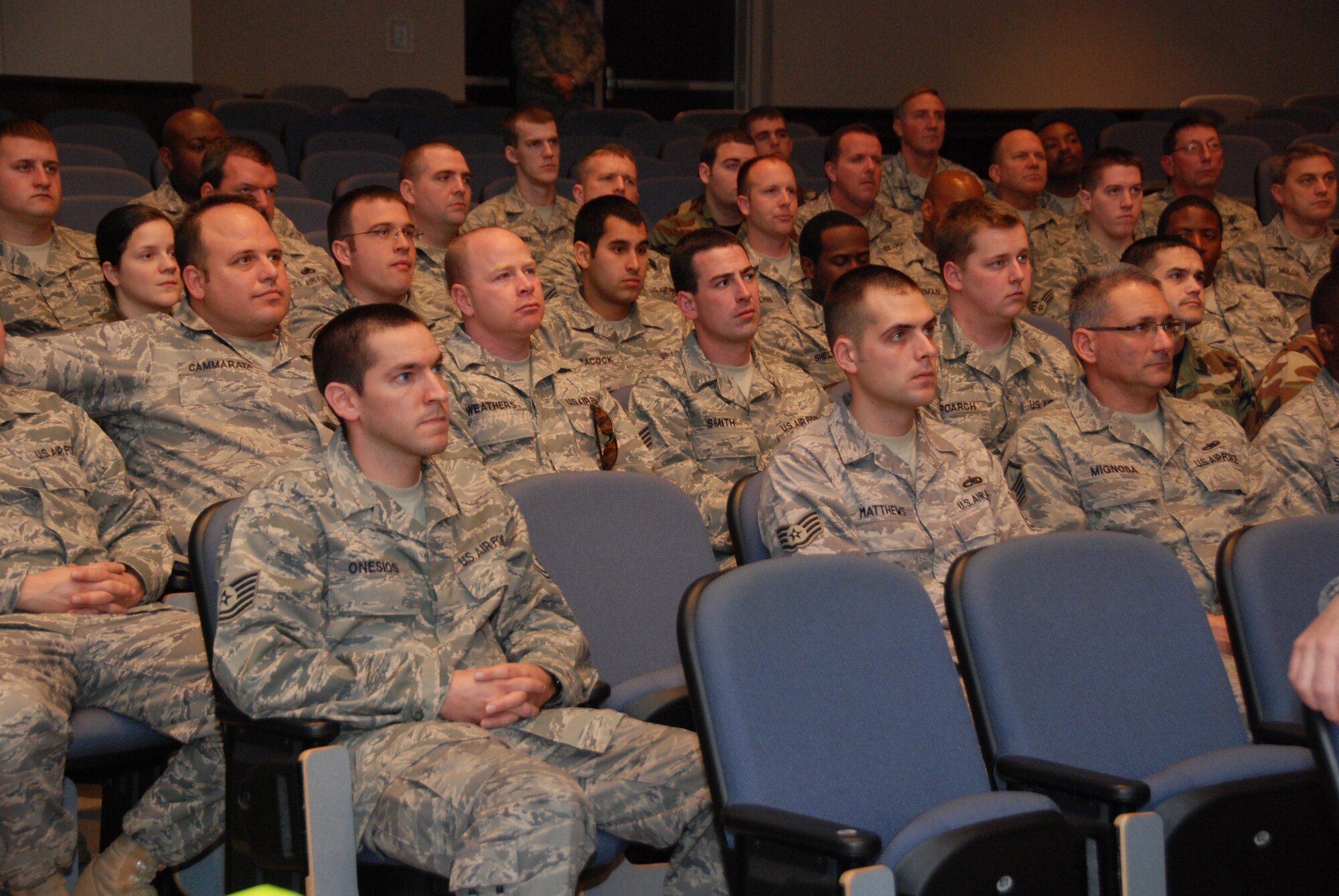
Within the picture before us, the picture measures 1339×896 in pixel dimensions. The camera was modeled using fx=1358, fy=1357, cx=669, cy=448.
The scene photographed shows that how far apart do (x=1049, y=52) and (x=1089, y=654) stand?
887cm

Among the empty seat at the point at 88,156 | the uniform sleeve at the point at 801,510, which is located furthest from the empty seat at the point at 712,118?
the uniform sleeve at the point at 801,510

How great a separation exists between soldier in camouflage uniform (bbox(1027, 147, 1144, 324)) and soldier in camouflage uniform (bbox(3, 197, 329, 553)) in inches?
111

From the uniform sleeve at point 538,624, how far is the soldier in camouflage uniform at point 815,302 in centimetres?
177

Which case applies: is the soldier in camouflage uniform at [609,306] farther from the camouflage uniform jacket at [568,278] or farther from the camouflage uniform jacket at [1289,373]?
the camouflage uniform jacket at [1289,373]

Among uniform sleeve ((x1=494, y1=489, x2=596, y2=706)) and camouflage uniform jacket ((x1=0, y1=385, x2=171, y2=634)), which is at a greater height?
camouflage uniform jacket ((x1=0, y1=385, x2=171, y2=634))

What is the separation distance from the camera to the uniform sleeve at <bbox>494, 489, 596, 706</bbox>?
2188 mm

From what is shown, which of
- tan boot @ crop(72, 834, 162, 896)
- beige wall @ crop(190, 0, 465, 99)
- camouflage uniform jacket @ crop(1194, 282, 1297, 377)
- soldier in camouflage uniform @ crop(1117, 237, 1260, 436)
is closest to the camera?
tan boot @ crop(72, 834, 162, 896)

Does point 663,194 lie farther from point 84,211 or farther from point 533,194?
point 84,211

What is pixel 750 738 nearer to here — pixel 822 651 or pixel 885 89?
pixel 822 651

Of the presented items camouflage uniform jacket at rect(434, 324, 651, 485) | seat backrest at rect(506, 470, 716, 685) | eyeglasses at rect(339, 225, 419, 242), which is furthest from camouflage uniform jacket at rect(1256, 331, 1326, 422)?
eyeglasses at rect(339, 225, 419, 242)

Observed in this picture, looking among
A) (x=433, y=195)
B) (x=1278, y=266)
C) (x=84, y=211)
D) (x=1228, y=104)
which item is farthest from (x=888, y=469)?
(x=1228, y=104)

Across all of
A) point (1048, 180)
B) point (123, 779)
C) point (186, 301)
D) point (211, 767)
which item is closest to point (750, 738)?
point (211, 767)

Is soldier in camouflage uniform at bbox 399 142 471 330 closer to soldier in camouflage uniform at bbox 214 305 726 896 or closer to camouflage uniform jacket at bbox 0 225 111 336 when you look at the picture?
camouflage uniform jacket at bbox 0 225 111 336

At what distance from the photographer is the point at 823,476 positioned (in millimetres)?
2529
